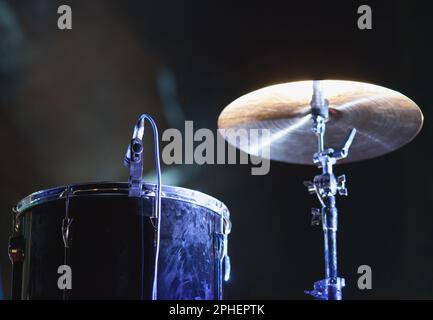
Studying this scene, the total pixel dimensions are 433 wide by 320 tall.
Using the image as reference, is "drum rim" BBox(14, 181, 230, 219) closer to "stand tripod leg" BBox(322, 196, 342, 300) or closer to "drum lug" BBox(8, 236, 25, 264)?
"drum lug" BBox(8, 236, 25, 264)

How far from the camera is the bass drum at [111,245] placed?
6.77 ft

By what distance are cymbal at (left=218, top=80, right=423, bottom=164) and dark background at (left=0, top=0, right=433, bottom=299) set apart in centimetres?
48

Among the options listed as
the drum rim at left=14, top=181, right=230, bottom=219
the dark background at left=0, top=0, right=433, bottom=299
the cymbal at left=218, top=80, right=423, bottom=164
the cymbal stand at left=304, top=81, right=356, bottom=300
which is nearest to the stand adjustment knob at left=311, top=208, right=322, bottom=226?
the cymbal stand at left=304, top=81, right=356, bottom=300

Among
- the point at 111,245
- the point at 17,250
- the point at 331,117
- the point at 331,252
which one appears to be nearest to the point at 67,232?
the point at 111,245

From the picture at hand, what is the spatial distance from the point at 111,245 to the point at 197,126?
162 centimetres

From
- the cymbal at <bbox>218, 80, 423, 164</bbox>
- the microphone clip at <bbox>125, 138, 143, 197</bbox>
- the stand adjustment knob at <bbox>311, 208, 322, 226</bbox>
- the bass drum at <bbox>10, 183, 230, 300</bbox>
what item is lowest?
the bass drum at <bbox>10, 183, 230, 300</bbox>

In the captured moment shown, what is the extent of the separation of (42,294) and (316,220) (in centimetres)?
116

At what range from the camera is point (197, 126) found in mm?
3619

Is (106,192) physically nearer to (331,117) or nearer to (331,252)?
(331,252)

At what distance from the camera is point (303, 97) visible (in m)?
2.73

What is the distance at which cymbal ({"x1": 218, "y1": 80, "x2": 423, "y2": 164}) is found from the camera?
2.64 metres
